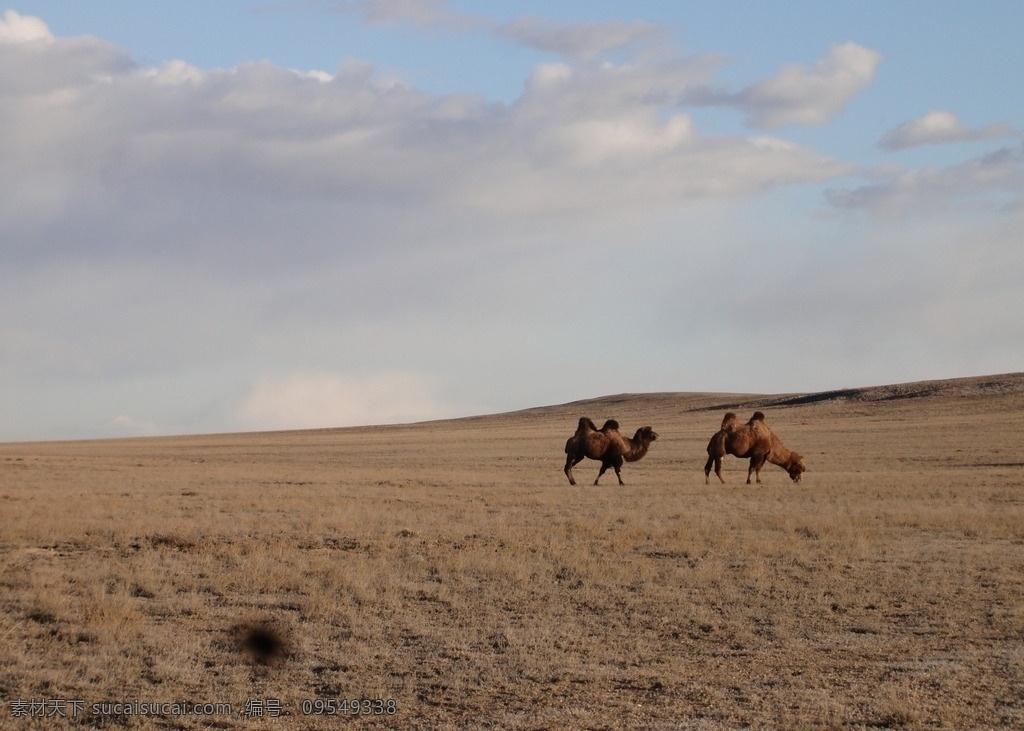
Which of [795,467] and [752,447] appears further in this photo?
[795,467]

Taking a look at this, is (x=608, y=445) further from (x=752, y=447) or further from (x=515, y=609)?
(x=515, y=609)

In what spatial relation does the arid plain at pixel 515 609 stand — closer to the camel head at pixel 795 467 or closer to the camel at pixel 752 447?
the camel at pixel 752 447

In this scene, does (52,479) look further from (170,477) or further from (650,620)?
(650,620)

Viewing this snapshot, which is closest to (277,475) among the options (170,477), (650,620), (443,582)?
(170,477)

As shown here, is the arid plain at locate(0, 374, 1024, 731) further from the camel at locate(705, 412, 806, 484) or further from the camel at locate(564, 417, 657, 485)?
the camel at locate(705, 412, 806, 484)

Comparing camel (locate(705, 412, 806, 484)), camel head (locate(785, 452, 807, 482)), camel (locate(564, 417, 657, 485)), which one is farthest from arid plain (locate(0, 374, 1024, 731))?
camel head (locate(785, 452, 807, 482))

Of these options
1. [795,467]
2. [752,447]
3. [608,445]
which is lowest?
[795,467]

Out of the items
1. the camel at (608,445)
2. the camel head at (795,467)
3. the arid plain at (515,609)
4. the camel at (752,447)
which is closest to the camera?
the arid plain at (515,609)

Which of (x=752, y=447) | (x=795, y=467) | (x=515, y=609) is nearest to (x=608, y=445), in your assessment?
(x=752, y=447)

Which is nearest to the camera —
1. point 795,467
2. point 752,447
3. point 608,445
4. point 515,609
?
point 515,609

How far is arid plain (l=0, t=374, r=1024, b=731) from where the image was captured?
8.07m

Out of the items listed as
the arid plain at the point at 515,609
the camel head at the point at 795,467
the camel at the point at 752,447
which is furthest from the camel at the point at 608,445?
the camel head at the point at 795,467

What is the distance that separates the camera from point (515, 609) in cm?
1174

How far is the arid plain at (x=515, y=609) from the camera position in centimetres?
807
